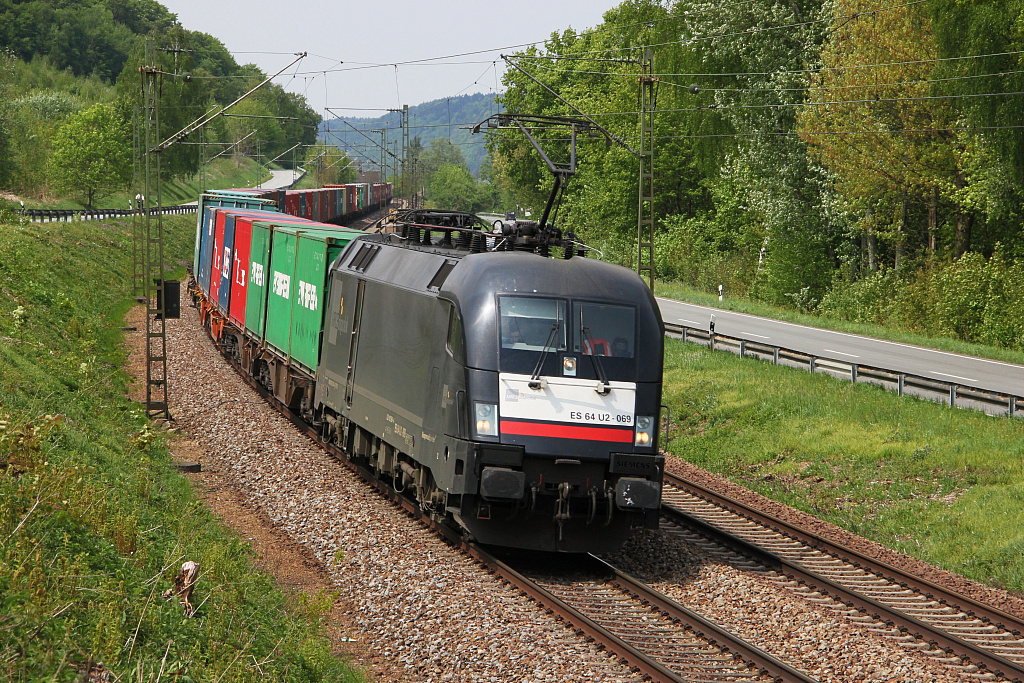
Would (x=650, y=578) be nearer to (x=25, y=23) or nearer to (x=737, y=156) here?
(x=737, y=156)

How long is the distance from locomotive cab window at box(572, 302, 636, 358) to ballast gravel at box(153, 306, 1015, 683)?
268 cm

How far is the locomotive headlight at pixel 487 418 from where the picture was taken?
10.8 meters

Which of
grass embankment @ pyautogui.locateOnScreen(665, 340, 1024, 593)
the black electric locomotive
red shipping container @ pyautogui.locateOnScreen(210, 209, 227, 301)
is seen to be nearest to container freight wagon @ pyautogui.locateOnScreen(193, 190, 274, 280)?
red shipping container @ pyautogui.locateOnScreen(210, 209, 227, 301)

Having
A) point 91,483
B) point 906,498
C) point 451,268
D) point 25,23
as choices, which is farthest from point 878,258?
point 25,23

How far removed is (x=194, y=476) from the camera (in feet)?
50.8

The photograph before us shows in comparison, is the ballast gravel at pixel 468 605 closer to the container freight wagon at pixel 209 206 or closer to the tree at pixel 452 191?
the container freight wagon at pixel 209 206

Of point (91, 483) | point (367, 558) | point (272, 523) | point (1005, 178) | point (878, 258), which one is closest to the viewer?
point (91, 483)

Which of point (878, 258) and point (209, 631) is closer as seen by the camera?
point (209, 631)

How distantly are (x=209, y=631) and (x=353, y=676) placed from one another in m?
1.27

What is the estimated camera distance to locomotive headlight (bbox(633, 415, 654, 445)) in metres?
11.2

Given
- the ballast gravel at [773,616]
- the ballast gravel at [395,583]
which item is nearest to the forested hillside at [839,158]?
the ballast gravel at [395,583]

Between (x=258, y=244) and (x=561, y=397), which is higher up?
(x=258, y=244)

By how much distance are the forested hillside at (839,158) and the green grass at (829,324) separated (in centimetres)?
96

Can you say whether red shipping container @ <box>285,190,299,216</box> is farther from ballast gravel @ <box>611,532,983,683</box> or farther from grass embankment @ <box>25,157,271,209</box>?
ballast gravel @ <box>611,532,983,683</box>
